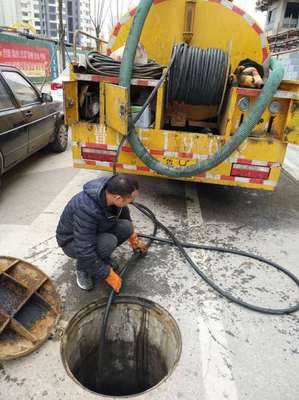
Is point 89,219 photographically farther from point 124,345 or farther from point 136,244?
point 124,345

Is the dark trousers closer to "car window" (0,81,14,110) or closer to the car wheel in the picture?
"car window" (0,81,14,110)

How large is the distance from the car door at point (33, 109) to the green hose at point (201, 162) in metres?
2.16

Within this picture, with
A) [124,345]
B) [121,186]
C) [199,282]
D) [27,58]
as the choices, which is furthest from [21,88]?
[27,58]

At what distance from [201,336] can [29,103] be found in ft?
14.8

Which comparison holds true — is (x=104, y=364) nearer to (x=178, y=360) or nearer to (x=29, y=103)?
(x=178, y=360)

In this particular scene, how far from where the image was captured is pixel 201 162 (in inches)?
142

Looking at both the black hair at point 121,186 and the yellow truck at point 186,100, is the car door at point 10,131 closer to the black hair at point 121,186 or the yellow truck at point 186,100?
the yellow truck at point 186,100

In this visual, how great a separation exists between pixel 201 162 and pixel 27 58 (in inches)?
707

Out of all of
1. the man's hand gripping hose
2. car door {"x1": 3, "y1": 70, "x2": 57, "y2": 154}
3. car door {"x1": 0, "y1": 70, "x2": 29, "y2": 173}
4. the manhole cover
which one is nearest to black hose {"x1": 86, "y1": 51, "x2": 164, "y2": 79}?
car door {"x1": 0, "y1": 70, "x2": 29, "y2": 173}

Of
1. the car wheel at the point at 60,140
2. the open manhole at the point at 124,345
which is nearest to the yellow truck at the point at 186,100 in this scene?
the open manhole at the point at 124,345

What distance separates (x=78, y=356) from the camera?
2533mm

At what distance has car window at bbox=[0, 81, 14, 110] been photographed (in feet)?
14.7

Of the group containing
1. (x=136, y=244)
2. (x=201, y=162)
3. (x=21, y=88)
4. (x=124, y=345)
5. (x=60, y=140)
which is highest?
(x=21, y=88)

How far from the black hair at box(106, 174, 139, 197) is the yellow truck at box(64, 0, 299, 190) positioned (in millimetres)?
1226
